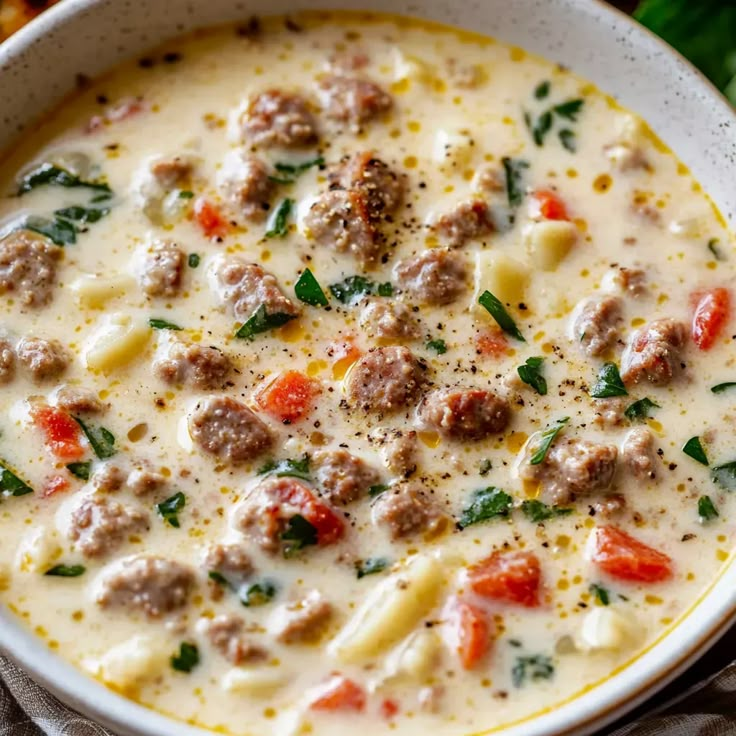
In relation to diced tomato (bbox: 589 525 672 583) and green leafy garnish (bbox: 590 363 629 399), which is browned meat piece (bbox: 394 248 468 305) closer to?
green leafy garnish (bbox: 590 363 629 399)

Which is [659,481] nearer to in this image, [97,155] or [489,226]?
[489,226]

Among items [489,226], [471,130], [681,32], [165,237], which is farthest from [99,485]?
[681,32]

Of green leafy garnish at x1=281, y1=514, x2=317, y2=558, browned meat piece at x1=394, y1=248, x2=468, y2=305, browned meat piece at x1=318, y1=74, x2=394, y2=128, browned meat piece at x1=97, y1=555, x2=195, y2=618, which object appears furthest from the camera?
browned meat piece at x1=318, y1=74, x2=394, y2=128

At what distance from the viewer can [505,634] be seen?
396 centimetres

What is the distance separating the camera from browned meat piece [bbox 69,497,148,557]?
4.09 m

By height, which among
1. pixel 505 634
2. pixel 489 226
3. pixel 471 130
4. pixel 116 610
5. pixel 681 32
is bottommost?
pixel 505 634

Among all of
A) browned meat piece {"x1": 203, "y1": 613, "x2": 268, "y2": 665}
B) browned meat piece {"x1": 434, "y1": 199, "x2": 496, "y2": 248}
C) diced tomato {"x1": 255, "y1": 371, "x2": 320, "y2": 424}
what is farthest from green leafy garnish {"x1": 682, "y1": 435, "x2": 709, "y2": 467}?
browned meat piece {"x1": 203, "y1": 613, "x2": 268, "y2": 665}

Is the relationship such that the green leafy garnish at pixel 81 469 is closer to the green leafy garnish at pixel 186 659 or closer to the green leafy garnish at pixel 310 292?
the green leafy garnish at pixel 186 659

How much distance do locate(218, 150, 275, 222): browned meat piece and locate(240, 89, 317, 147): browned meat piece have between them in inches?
5.5

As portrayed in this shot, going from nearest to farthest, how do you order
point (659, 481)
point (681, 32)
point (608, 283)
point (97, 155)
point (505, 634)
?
point (505, 634)
point (659, 481)
point (608, 283)
point (97, 155)
point (681, 32)

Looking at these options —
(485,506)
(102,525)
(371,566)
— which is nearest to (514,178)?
(485,506)

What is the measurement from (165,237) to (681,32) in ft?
8.65

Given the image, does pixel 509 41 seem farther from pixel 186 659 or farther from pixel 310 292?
pixel 186 659

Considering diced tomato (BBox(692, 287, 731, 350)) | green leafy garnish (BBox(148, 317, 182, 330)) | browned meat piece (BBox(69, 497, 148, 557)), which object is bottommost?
browned meat piece (BBox(69, 497, 148, 557))
